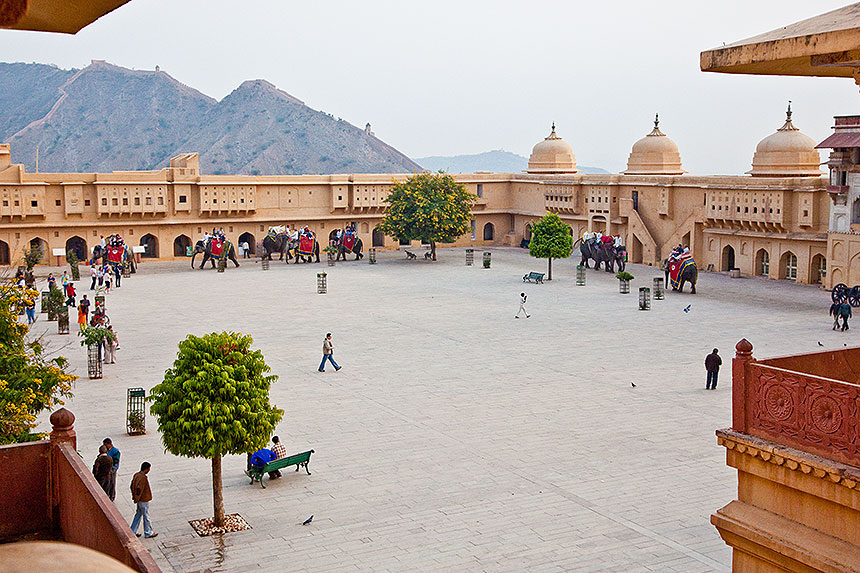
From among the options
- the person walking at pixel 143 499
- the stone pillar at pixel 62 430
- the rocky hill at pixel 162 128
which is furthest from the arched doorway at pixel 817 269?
the rocky hill at pixel 162 128

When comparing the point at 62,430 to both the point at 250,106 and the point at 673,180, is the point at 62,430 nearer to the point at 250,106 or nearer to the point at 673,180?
the point at 673,180

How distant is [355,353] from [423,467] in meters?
8.53

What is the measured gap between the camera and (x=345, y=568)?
10.5m

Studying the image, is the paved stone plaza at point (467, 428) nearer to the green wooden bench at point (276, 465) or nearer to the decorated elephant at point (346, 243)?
the green wooden bench at point (276, 465)

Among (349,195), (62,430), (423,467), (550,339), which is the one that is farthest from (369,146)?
(62,430)

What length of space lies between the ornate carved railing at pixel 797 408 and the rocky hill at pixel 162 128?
356 ft

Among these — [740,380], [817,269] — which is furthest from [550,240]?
[740,380]

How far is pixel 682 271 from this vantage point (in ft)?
105

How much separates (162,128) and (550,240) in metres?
98.3

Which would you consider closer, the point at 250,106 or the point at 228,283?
the point at 228,283

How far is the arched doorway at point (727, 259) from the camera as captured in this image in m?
38.8

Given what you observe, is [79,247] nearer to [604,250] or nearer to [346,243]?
[346,243]

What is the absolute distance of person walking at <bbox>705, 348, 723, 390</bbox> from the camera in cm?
1822

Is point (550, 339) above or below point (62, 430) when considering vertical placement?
below
